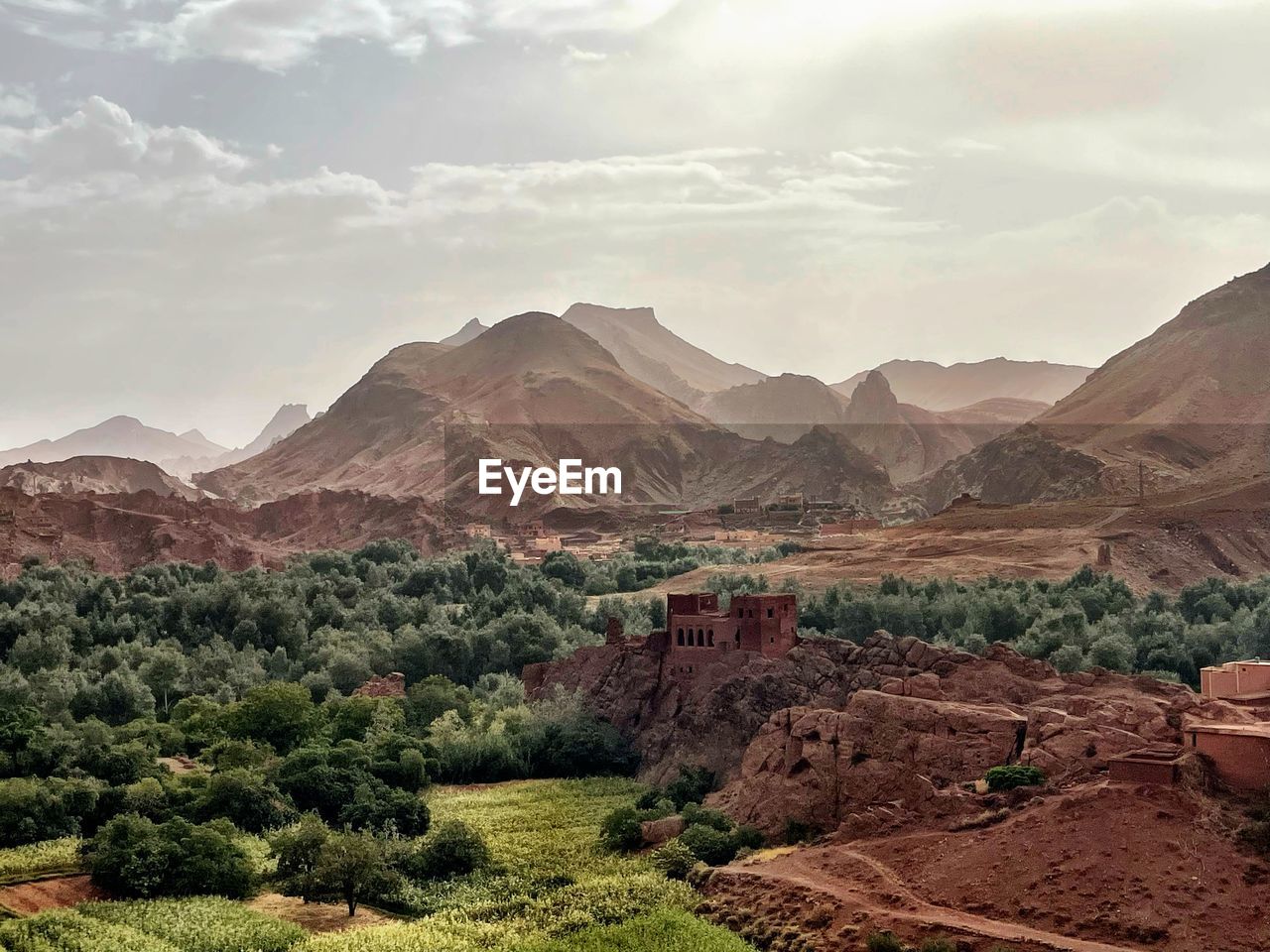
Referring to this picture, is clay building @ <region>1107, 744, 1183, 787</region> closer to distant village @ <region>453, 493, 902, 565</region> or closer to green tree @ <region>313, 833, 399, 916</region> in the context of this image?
green tree @ <region>313, 833, 399, 916</region>

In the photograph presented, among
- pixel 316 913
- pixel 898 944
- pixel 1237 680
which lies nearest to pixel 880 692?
pixel 1237 680

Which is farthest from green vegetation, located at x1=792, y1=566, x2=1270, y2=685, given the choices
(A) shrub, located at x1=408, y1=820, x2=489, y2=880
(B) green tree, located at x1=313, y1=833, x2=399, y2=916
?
(B) green tree, located at x1=313, y1=833, x2=399, y2=916

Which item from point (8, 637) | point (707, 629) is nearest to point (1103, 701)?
point (707, 629)

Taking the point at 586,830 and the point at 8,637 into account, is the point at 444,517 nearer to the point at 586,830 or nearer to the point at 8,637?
the point at 8,637

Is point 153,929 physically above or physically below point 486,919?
above

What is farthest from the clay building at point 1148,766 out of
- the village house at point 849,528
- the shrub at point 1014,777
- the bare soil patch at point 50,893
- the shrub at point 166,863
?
the village house at point 849,528

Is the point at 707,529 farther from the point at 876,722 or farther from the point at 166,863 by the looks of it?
the point at 166,863
